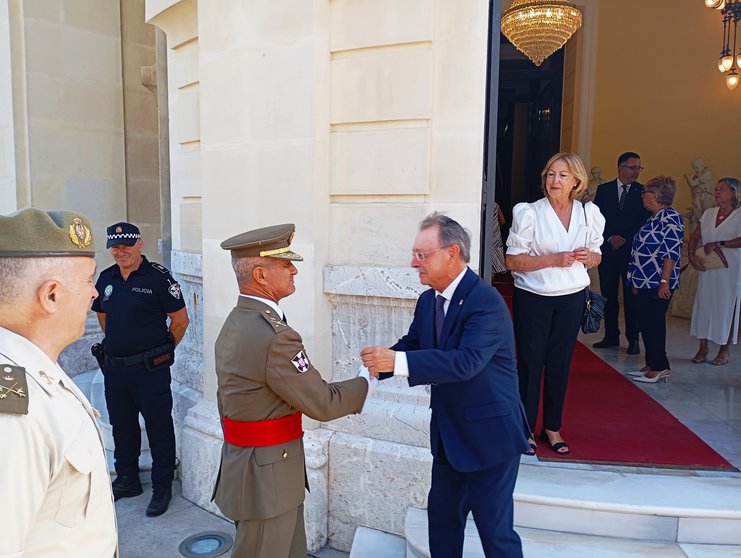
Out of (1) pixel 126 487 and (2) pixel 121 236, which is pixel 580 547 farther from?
(2) pixel 121 236

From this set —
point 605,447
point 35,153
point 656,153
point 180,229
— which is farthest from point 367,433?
point 656,153

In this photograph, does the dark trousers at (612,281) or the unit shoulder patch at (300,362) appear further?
the dark trousers at (612,281)

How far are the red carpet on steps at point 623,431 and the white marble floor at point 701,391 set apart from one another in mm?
98

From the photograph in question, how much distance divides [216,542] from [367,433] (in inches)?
46.3

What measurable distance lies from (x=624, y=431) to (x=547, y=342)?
1.00 m

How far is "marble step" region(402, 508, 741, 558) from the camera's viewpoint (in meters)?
3.16

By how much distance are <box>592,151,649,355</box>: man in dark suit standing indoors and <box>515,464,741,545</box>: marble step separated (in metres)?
3.22

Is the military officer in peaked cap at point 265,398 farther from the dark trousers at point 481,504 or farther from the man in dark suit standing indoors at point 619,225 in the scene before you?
the man in dark suit standing indoors at point 619,225

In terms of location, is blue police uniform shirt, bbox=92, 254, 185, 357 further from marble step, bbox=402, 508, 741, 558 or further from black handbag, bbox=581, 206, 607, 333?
black handbag, bbox=581, 206, 607, 333

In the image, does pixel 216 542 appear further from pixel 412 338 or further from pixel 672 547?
pixel 672 547

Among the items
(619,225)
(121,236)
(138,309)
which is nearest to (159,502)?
(138,309)

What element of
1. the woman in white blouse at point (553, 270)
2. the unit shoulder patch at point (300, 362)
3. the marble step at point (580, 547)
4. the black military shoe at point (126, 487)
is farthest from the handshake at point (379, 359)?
the black military shoe at point (126, 487)

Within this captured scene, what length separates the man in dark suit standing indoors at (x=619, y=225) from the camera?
662 centimetres

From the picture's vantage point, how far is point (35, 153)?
22.0 ft
